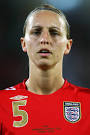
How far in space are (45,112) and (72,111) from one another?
6.8 inches

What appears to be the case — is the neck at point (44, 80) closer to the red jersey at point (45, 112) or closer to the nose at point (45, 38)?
the red jersey at point (45, 112)

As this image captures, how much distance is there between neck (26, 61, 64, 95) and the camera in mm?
1691

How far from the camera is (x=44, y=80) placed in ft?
5.61

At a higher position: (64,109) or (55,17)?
(55,17)

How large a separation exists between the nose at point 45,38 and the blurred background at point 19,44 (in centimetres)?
105

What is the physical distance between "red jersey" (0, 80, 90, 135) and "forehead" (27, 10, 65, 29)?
406 mm

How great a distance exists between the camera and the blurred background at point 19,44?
267 centimetres

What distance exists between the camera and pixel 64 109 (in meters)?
1.66

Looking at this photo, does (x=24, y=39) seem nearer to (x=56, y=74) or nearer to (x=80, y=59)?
(x=56, y=74)

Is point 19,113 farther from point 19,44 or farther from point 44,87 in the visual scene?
point 19,44

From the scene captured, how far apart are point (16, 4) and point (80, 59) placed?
2.81 feet

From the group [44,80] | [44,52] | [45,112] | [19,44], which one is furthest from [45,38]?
[19,44]

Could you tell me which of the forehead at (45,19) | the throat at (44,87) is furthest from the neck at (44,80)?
the forehead at (45,19)

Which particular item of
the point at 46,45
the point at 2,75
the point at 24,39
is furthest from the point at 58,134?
the point at 2,75
